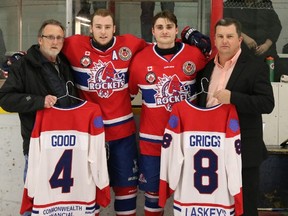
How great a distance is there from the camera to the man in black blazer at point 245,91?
6.67 ft

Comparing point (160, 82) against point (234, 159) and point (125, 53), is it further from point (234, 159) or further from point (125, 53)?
point (234, 159)

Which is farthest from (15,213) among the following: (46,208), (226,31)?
(226,31)

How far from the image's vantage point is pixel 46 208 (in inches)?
86.5

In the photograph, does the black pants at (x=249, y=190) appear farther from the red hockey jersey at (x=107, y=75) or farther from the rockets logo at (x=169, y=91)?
the red hockey jersey at (x=107, y=75)

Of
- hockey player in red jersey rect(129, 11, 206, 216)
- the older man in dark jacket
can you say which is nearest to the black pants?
hockey player in red jersey rect(129, 11, 206, 216)

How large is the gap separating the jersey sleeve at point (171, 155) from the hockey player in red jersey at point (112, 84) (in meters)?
0.27

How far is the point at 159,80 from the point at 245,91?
0.45 metres

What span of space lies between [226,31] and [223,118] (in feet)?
1.41

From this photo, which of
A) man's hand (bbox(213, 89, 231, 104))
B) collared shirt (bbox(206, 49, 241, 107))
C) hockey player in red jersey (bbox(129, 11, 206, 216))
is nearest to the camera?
man's hand (bbox(213, 89, 231, 104))

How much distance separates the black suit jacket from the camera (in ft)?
6.64

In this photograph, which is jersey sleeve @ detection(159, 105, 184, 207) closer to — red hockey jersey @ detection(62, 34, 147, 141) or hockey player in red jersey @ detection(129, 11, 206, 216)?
hockey player in red jersey @ detection(129, 11, 206, 216)

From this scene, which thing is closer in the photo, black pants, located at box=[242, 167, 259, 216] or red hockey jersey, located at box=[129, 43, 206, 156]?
black pants, located at box=[242, 167, 259, 216]

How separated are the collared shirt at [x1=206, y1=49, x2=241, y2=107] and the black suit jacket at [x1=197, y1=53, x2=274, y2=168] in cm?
2

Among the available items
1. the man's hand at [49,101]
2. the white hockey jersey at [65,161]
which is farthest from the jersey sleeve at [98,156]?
the man's hand at [49,101]
